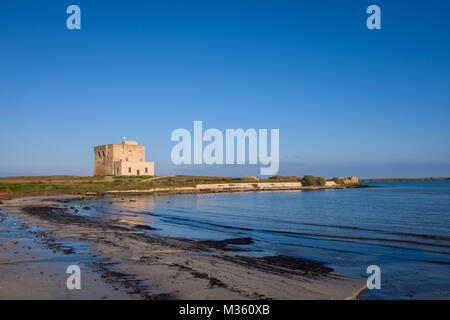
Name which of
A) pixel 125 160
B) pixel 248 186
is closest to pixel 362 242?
pixel 125 160

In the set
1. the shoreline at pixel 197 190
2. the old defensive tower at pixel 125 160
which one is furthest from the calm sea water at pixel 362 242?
the old defensive tower at pixel 125 160

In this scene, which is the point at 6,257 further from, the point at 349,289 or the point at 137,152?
the point at 137,152

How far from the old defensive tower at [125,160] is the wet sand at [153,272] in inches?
2884

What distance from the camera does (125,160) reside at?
3494 inches

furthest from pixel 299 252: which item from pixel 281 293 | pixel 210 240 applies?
pixel 281 293

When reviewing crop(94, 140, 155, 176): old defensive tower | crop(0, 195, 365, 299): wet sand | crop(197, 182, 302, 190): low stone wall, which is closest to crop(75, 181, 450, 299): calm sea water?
crop(0, 195, 365, 299): wet sand

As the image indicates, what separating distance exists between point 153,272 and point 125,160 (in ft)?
270

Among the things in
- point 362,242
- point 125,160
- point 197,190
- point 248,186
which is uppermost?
point 125,160

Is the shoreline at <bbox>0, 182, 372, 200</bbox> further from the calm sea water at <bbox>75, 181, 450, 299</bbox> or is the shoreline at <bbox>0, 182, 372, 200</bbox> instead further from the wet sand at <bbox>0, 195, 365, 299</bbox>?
the wet sand at <bbox>0, 195, 365, 299</bbox>

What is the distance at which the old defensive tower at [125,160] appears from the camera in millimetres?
88000

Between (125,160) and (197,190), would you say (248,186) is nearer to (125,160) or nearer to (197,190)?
(197,190)

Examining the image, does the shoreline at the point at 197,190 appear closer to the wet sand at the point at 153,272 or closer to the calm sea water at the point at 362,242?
the calm sea water at the point at 362,242

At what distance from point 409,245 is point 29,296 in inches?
595

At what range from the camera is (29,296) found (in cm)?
756
